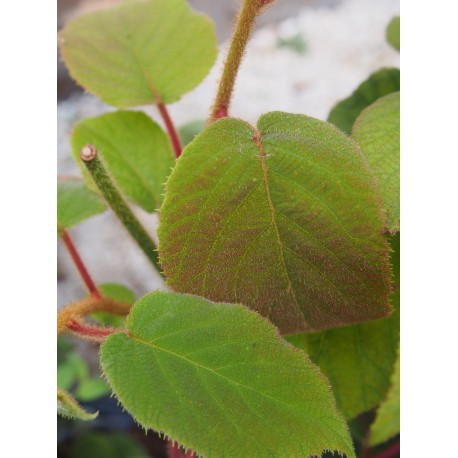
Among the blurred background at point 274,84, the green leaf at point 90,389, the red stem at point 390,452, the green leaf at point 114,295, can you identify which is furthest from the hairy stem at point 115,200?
the blurred background at point 274,84

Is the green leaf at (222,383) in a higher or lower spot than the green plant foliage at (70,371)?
higher

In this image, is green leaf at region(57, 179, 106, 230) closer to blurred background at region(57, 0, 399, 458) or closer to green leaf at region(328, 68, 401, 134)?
green leaf at region(328, 68, 401, 134)

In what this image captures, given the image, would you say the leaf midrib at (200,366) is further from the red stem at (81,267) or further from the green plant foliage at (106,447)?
the green plant foliage at (106,447)

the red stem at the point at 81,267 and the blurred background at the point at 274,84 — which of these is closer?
the red stem at the point at 81,267

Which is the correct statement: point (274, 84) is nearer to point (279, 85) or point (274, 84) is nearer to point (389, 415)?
point (279, 85)

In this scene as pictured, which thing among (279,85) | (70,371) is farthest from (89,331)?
(279,85)

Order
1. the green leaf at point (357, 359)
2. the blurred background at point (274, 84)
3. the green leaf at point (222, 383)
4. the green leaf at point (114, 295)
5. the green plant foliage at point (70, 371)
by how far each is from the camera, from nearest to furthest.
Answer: the green leaf at point (222, 383)
the green leaf at point (357, 359)
the green leaf at point (114, 295)
the green plant foliage at point (70, 371)
the blurred background at point (274, 84)
